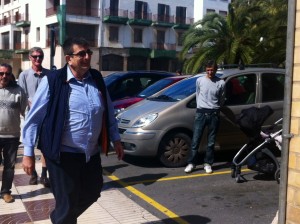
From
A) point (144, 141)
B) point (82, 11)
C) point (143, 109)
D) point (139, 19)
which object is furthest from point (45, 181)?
point (139, 19)

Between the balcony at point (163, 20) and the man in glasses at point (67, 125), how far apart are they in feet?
147

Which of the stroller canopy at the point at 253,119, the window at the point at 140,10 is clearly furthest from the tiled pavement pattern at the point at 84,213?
the window at the point at 140,10

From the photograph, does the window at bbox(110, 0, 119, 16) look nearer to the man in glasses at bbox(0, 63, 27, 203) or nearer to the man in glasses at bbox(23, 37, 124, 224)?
the man in glasses at bbox(0, 63, 27, 203)

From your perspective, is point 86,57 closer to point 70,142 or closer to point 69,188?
point 70,142

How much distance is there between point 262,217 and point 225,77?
3.20 meters

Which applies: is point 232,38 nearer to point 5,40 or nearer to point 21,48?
point 21,48

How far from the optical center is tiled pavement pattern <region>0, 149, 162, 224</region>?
4953 millimetres

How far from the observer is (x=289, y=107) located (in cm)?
362

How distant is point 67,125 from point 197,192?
292 cm

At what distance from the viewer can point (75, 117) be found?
3695 mm

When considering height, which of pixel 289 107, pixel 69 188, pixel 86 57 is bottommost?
pixel 69 188

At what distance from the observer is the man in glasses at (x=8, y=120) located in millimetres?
5434

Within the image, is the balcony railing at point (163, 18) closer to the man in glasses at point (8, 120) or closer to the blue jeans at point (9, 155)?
the man in glasses at point (8, 120)

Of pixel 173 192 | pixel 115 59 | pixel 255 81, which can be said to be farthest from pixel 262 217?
pixel 115 59
